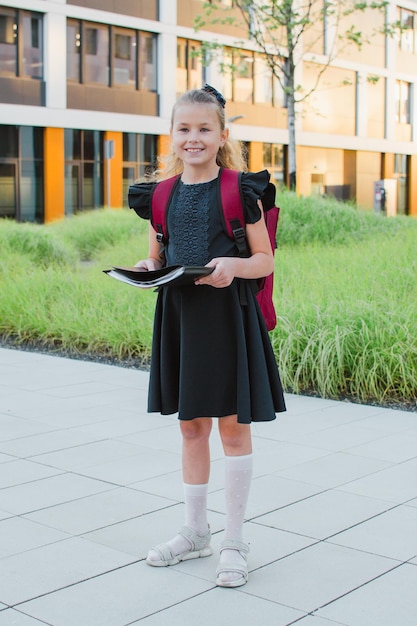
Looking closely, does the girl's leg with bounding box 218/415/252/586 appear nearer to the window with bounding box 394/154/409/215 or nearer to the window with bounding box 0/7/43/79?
the window with bounding box 0/7/43/79

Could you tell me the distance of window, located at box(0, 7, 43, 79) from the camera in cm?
2867

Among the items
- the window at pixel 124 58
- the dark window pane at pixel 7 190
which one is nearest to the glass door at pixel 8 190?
the dark window pane at pixel 7 190

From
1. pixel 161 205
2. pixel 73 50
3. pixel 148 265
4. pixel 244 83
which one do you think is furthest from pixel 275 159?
pixel 148 265

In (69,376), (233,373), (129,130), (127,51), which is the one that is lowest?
(69,376)

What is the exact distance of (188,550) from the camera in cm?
359

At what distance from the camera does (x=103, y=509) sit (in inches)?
166

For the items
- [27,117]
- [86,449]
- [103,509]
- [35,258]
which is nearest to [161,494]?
[103,509]

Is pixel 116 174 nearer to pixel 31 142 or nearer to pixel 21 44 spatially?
pixel 31 142

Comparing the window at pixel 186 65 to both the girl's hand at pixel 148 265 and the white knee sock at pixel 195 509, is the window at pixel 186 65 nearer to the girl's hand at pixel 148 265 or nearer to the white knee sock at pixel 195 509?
the girl's hand at pixel 148 265

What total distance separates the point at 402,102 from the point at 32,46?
75.1 feet

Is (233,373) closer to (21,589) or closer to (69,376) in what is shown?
(21,589)

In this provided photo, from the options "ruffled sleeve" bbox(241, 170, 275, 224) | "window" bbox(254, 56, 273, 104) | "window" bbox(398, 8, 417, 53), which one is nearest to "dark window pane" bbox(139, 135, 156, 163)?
"window" bbox(254, 56, 273, 104)

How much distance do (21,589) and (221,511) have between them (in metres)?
1.15

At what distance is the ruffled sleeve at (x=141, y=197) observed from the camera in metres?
3.60
